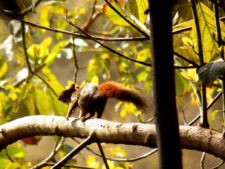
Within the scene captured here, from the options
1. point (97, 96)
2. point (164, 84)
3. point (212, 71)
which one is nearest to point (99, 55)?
point (97, 96)

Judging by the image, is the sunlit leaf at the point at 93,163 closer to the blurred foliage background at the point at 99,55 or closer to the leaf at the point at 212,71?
the blurred foliage background at the point at 99,55

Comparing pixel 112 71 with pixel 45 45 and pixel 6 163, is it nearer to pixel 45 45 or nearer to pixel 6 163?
pixel 45 45

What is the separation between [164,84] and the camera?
183 millimetres

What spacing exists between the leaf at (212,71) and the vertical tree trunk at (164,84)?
0.16 metres

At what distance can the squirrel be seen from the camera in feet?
2.02

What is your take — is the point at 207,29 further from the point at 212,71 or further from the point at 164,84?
the point at 164,84

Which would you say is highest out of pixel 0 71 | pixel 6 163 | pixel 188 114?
pixel 0 71

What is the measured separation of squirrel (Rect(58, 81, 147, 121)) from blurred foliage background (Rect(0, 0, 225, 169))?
0.05 ft

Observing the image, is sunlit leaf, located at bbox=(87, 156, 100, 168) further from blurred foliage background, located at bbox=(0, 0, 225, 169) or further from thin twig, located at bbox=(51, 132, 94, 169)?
thin twig, located at bbox=(51, 132, 94, 169)

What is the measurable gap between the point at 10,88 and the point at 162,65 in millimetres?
1163

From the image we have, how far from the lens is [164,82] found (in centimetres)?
18

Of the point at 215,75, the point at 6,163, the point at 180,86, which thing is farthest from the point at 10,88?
the point at 215,75

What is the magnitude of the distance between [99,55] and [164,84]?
1.15 m

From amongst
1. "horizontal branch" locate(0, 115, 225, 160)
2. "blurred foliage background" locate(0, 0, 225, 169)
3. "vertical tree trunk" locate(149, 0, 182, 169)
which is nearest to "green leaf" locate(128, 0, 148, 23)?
"blurred foliage background" locate(0, 0, 225, 169)
